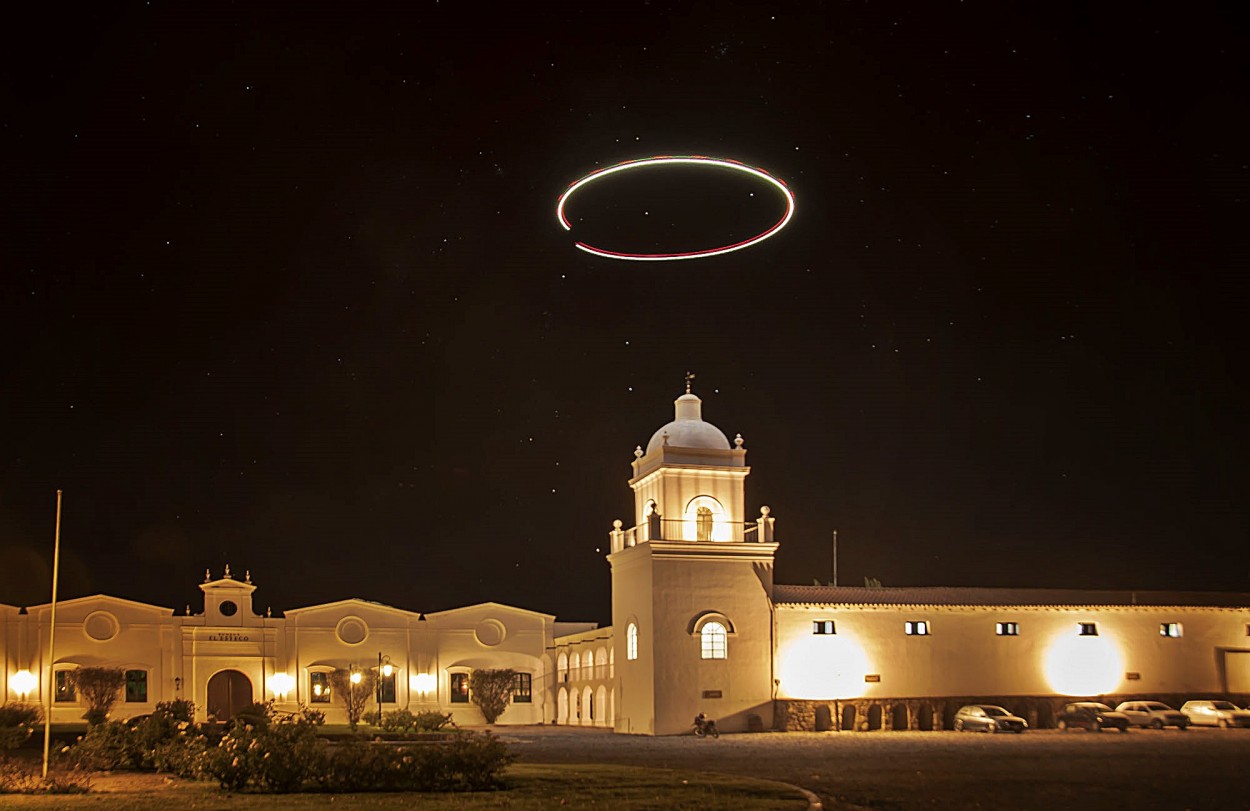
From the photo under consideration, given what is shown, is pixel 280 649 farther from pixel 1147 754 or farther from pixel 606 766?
pixel 1147 754

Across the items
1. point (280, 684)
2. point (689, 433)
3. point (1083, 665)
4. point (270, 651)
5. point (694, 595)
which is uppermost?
point (689, 433)

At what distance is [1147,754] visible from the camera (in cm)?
2728

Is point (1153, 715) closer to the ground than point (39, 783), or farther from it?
closer to the ground

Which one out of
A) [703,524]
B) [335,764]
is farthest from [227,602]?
[335,764]

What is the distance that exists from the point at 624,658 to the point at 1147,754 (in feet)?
60.3

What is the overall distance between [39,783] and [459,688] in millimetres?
32874

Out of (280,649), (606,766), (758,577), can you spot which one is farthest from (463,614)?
(606,766)

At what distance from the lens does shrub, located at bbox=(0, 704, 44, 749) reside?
96.6 feet

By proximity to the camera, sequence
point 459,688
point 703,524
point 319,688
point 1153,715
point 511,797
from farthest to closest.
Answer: point 459,688, point 319,688, point 703,524, point 1153,715, point 511,797

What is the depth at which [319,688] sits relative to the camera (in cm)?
5106

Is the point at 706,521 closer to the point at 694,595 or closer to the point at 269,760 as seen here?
the point at 694,595

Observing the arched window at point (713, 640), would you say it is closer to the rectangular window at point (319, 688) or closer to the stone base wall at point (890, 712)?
the stone base wall at point (890, 712)

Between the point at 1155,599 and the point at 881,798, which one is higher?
the point at 1155,599

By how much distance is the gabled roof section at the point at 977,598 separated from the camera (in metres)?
41.6
